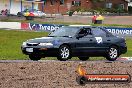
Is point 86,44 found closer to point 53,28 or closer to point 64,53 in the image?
point 64,53

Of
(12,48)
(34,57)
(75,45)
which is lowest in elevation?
(12,48)

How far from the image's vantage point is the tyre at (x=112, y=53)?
22.4 metres

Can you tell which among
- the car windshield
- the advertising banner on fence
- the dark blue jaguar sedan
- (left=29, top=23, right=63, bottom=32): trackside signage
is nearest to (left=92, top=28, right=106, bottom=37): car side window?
the dark blue jaguar sedan

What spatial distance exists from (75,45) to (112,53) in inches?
69.0

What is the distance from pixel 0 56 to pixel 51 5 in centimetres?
8161

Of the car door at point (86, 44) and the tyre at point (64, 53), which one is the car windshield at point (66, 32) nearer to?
the car door at point (86, 44)

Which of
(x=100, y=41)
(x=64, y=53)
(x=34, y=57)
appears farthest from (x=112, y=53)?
(x=34, y=57)

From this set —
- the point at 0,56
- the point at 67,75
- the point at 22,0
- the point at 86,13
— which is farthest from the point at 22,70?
the point at 86,13

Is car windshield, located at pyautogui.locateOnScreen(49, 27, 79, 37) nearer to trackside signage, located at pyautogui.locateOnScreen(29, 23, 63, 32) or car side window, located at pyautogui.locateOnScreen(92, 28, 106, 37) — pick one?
car side window, located at pyautogui.locateOnScreen(92, 28, 106, 37)

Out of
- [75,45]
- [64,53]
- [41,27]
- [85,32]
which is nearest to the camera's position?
[64,53]

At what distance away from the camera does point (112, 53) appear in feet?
73.9

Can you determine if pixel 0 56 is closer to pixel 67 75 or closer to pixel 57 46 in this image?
pixel 57 46

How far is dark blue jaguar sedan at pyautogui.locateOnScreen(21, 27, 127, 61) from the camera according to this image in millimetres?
21078

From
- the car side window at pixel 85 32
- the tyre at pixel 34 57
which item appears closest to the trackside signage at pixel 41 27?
the car side window at pixel 85 32
